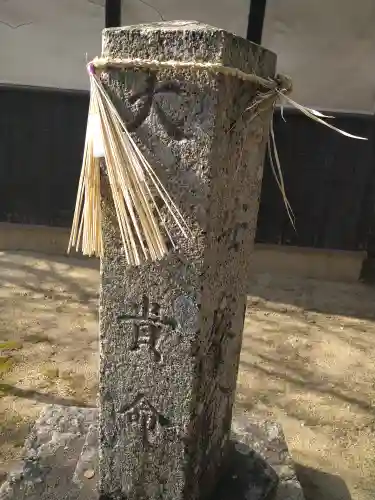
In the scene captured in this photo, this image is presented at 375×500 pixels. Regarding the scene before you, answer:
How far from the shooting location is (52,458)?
5.66 feet

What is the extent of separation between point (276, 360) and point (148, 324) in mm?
2174

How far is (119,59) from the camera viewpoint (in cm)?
115

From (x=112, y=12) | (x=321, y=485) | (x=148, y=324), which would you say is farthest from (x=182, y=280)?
(x=112, y=12)

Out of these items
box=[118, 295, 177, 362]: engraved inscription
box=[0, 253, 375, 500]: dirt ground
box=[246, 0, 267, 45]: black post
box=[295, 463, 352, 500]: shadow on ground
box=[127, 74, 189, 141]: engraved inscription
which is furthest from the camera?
box=[246, 0, 267, 45]: black post

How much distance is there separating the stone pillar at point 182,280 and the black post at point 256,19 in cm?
308

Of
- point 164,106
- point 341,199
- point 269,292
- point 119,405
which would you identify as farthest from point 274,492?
point 341,199

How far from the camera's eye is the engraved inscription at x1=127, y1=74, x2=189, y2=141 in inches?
45.0

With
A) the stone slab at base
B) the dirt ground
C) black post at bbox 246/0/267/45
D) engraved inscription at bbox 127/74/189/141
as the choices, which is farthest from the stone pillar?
black post at bbox 246/0/267/45

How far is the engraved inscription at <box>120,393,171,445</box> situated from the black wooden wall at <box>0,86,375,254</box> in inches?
135

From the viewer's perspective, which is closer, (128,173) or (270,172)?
(128,173)

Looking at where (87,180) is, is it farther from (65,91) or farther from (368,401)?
(65,91)

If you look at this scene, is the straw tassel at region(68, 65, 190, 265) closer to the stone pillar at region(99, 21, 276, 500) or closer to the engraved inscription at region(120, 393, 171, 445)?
the stone pillar at region(99, 21, 276, 500)

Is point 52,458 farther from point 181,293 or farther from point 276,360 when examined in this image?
point 276,360

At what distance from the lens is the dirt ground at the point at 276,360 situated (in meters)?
2.50
